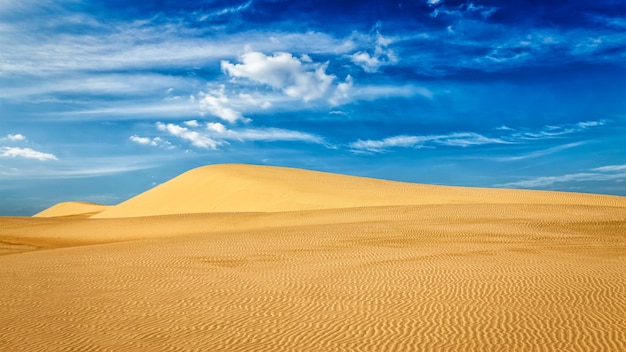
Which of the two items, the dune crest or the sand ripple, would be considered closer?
the sand ripple

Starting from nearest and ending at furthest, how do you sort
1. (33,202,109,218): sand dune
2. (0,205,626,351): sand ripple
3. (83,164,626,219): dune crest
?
(0,205,626,351): sand ripple → (83,164,626,219): dune crest → (33,202,109,218): sand dune

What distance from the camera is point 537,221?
2808 centimetres

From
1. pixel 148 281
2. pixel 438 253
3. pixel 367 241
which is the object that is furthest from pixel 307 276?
pixel 367 241

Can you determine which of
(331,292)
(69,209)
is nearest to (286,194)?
(331,292)

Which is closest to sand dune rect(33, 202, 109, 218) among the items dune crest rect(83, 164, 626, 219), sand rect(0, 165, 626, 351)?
dune crest rect(83, 164, 626, 219)

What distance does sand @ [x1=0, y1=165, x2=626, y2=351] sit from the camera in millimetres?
9664

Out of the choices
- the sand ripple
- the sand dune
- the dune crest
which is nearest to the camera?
the sand ripple

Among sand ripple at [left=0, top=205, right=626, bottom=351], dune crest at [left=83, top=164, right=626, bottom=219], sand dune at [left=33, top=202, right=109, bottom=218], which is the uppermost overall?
sand dune at [left=33, top=202, right=109, bottom=218]

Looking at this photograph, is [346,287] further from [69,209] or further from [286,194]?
[69,209]

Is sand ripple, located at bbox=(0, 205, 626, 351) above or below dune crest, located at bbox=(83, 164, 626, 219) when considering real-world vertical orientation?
below

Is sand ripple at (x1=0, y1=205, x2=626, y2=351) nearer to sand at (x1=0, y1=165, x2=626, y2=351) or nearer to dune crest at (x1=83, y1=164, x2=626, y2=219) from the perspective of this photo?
sand at (x1=0, y1=165, x2=626, y2=351)

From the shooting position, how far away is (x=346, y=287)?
46.9ft

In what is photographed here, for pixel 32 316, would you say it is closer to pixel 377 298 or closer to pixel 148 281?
pixel 148 281

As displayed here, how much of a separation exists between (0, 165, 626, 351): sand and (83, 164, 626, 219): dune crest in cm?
985
